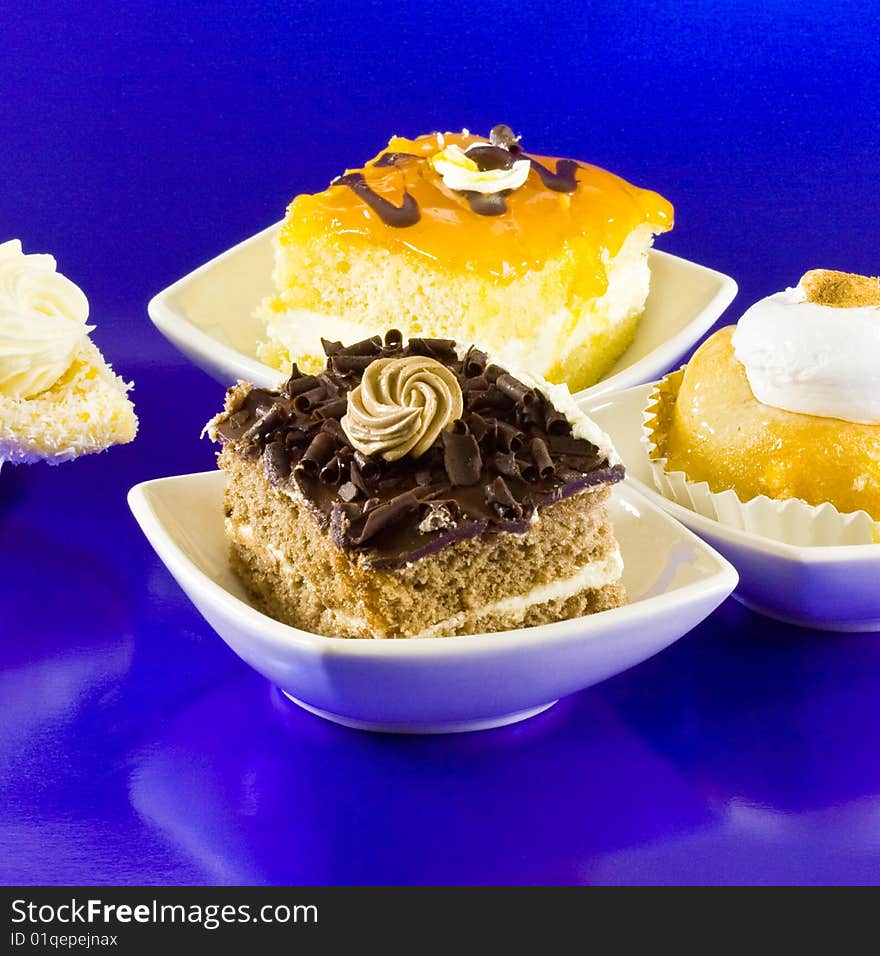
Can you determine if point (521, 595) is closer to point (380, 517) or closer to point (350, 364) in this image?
point (380, 517)

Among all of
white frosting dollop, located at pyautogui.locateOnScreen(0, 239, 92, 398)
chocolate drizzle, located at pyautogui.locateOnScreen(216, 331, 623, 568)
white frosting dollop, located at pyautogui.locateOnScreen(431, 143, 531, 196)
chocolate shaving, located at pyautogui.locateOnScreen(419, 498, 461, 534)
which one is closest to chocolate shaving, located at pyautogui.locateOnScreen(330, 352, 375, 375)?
chocolate drizzle, located at pyautogui.locateOnScreen(216, 331, 623, 568)

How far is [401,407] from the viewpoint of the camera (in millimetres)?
2414

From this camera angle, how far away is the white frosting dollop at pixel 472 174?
362 cm

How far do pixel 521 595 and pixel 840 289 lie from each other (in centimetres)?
99

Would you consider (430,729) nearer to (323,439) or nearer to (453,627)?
(453,627)

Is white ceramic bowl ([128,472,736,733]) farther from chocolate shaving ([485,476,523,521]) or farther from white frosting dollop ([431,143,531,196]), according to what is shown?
white frosting dollop ([431,143,531,196])

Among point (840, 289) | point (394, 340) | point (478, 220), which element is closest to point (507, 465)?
point (394, 340)

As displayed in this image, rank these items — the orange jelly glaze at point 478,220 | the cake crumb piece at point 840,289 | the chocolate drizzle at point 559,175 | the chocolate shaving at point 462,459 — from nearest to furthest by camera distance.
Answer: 1. the chocolate shaving at point 462,459
2. the cake crumb piece at point 840,289
3. the orange jelly glaze at point 478,220
4. the chocolate drizzle at point 559,175

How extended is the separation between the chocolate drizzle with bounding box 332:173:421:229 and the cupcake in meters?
0.91

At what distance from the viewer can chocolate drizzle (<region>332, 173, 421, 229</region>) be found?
355 cm

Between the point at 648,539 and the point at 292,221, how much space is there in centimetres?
144

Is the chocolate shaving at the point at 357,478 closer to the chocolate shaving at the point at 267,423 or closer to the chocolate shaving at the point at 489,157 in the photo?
the chocolate shaving at the point at 267,423

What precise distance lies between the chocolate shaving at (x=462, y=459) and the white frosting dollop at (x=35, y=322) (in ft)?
3.83

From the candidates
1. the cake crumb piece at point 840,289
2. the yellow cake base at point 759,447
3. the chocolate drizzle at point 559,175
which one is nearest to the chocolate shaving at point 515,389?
the yellow cake base at point 759,447
